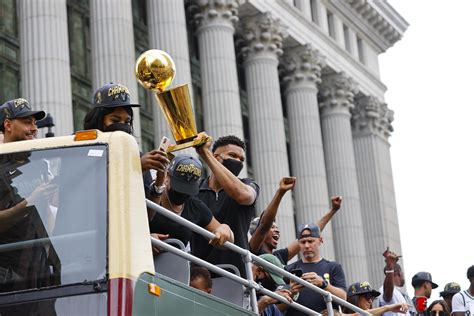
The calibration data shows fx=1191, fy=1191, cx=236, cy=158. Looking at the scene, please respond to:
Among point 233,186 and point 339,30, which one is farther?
point 339,30

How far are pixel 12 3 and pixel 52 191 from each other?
28306mm

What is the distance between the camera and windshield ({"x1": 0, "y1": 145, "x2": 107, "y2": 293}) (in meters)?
7.86

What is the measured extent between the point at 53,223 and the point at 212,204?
9.82 ft

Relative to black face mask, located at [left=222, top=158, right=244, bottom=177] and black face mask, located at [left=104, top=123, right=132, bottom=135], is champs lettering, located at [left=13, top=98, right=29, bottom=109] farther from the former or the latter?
black face mask, located at [left=222, top=158, right=244, bottom=177]

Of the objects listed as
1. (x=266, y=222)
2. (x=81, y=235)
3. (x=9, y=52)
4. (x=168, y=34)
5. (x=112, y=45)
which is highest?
(x=168, y=34)

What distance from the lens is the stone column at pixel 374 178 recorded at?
51125 mm

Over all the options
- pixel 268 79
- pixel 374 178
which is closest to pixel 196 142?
pixel 268 79

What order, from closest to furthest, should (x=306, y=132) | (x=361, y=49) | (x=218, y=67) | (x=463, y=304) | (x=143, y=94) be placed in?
1. (x=463, y=304)
2. (x=218, y=67)
3. (x=143, y=94)
4. (x=306, y=132)
5. (x=361, y=49)

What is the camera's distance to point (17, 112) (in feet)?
31.6

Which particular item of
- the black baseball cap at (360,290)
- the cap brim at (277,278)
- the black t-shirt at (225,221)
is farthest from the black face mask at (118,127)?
the black baseball cap at (360,290)

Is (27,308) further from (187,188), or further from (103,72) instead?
(103,72)

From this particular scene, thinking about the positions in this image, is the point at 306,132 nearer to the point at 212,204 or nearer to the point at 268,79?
the point at 268,79

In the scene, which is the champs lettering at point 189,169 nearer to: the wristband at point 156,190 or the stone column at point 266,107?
the wristband at point 156,190

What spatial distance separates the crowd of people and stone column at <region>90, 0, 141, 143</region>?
1992 centimetres
